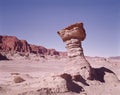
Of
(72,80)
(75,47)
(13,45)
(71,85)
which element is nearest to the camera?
Answer: (71,85)

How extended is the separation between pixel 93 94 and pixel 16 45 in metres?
82.3

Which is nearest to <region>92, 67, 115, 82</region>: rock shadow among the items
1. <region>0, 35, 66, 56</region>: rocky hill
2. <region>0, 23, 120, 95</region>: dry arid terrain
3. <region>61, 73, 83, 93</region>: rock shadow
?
<region>0, 23, 120, 95</region>: dry arid terrain

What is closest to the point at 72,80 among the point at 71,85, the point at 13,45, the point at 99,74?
the point at 71,85

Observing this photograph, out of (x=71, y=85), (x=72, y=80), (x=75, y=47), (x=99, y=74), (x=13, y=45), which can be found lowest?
(x=71, y=85)

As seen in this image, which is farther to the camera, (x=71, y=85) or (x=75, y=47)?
(x=75, y=47)

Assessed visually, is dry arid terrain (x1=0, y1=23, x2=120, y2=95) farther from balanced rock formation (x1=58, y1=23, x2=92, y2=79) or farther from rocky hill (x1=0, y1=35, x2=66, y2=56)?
rocky hill (x1=0, y1=35, x2=66, y2=56)

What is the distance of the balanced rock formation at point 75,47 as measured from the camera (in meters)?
15.6

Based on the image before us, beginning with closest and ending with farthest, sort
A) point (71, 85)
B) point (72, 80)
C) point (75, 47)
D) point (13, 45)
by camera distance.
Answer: point (71, 85), point (72, 80), point (75, 47), point (13, 45)

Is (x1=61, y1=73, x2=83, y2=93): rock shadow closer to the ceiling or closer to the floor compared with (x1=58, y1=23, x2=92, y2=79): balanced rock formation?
closer to the floor

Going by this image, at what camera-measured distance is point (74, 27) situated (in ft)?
52.6

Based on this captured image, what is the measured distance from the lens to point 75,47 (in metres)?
16.2

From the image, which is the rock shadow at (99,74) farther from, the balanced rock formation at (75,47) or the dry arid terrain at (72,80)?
the balanced rock formation at (75,47)

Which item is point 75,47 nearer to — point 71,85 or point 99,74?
point 99,74

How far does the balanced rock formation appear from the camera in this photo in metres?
15.6
